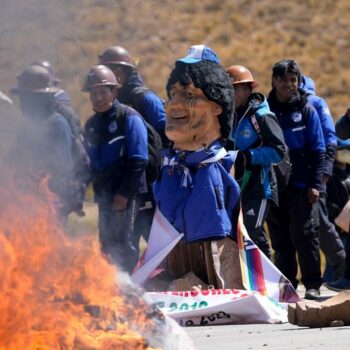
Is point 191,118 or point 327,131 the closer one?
point 191,118

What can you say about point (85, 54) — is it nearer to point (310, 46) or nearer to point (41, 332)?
point (41, 332)

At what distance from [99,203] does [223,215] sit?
1955 millimetres

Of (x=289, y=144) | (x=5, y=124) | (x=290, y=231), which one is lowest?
(x=290, y=231)

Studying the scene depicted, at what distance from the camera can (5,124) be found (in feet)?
20.2

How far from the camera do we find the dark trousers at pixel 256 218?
995 cm

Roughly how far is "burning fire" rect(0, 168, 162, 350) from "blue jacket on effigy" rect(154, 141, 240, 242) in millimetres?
2738

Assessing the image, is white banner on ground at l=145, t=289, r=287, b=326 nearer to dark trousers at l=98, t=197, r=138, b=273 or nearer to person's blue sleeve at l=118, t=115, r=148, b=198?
dark trousers at l=98, t=197, r=138, b=273

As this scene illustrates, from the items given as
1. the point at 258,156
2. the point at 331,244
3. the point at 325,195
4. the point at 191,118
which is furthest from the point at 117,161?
the point at 331,244

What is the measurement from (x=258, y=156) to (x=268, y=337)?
8.97 ft

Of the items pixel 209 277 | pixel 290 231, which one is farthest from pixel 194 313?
pixel 290 231

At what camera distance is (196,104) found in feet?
29.2

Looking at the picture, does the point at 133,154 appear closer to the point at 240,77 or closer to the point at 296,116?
the point at 240,77

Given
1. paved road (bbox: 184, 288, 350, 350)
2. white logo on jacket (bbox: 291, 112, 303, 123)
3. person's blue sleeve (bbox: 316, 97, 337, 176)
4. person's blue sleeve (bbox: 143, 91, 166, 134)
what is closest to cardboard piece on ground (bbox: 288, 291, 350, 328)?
paved road (bbox: 184, 288, 350, 350)

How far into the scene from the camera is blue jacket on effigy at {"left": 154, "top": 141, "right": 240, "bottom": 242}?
28.6 ft
